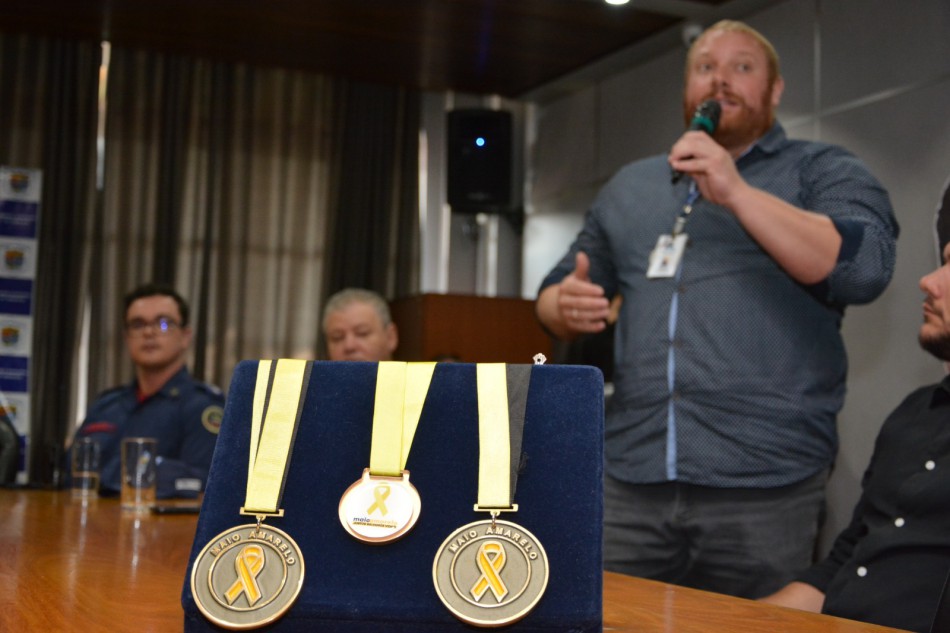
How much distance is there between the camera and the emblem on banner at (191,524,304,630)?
77 cm

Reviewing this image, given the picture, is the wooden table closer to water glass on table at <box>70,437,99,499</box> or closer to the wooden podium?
water glass on table at <box>70,437,99,499</box>

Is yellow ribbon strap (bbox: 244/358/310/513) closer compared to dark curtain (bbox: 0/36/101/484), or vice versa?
yellow ribbon strap (bbox: 244/358/310/513)

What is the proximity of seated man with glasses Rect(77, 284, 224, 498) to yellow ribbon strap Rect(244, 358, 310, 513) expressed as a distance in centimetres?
224

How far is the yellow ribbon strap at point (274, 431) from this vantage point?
0.82 m

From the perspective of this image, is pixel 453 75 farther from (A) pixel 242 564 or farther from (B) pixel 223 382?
(A) pixel 242 564

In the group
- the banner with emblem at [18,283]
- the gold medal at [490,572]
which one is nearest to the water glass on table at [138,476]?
the gold medal at [490,572]

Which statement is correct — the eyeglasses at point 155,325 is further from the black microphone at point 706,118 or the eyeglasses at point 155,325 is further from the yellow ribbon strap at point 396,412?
the yellow ribbon strap at point 396,412

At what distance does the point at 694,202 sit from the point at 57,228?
13.7ft

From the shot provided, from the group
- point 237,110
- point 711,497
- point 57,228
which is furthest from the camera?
point 237,110

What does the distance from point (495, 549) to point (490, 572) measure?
0.02 metres

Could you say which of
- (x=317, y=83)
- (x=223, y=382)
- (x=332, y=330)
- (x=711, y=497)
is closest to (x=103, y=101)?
(x=317, y=83)

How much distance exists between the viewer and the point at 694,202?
225cm

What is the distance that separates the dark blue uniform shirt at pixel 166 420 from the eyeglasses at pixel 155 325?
161mm

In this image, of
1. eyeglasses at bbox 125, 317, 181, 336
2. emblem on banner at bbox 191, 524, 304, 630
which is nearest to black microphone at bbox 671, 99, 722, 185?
emblem on banner at bbox 191, 524, 304, 630
